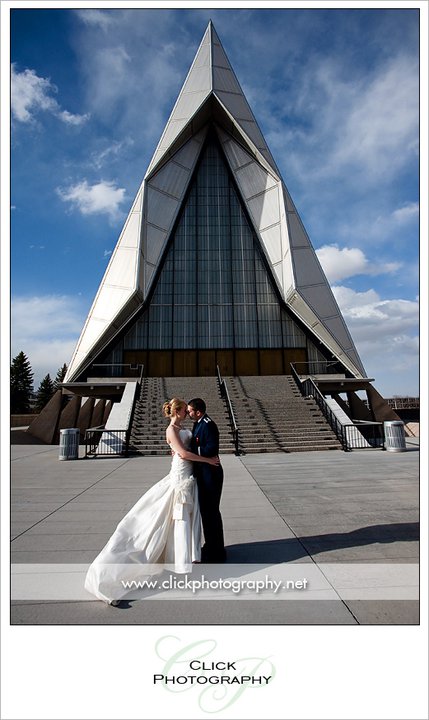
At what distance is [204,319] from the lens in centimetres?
2309

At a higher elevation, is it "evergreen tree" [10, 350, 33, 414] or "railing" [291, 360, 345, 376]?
"railing" [291, 360, 345, 376]

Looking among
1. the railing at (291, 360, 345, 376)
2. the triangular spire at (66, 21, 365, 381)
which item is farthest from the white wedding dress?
the railing at (291, 360, 345, 376)

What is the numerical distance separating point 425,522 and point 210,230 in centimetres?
2503

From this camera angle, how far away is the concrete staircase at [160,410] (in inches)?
484

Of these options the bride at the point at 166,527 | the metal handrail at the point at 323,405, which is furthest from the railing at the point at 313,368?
the bride at the point at 166,527

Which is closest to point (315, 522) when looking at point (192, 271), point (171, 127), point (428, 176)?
point (428, 176)

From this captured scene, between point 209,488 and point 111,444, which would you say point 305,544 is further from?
point 111,444

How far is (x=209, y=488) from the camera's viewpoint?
3070 millimetres

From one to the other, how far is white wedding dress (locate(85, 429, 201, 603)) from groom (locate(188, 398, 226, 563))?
3.6 inches

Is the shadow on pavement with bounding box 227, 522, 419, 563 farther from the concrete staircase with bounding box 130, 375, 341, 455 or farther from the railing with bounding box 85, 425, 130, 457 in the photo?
the railing with bounding box 85, 425, 130, 457

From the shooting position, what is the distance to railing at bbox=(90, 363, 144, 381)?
853 inches

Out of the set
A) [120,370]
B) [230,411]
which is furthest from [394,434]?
[120,370]

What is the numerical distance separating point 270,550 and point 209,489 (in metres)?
0.90

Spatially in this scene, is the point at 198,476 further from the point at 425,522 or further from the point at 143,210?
the point at 143,210
